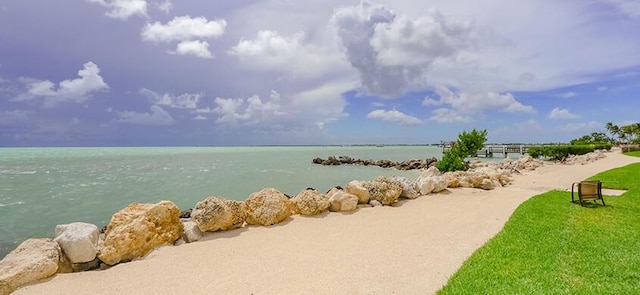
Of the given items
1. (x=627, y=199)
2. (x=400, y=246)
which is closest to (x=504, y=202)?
(x=627, y=199)

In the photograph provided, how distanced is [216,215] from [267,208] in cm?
128

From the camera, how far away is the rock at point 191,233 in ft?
24.3

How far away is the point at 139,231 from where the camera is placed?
667 cm

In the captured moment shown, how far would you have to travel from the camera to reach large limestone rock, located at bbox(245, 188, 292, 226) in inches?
329

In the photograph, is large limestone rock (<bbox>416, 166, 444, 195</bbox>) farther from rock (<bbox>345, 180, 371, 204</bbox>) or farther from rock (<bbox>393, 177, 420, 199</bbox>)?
rock (<bbox>345, 180, 371, 204</bbox>)

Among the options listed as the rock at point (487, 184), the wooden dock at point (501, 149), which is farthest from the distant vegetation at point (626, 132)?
the rock at point (487, 184)

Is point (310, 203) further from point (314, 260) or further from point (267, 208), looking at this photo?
point (314, 260)

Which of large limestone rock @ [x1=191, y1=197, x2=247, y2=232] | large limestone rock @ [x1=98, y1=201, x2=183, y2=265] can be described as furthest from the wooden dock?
large limestone rock @ [x1=98, y1=201, x2=183, y2=265]

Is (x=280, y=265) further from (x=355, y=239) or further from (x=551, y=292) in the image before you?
(x=551, y=292)

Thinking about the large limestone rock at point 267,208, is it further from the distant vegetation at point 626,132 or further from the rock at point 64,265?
the distant vegetation at point 626,132

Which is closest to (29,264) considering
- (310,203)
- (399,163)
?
(310,203)

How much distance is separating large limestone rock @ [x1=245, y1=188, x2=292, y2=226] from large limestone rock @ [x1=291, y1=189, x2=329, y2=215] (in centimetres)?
45

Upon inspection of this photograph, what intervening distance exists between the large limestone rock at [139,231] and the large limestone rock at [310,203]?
300cm

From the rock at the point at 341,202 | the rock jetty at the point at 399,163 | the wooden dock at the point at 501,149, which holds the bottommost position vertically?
the rock jetty at the point at 399,163
